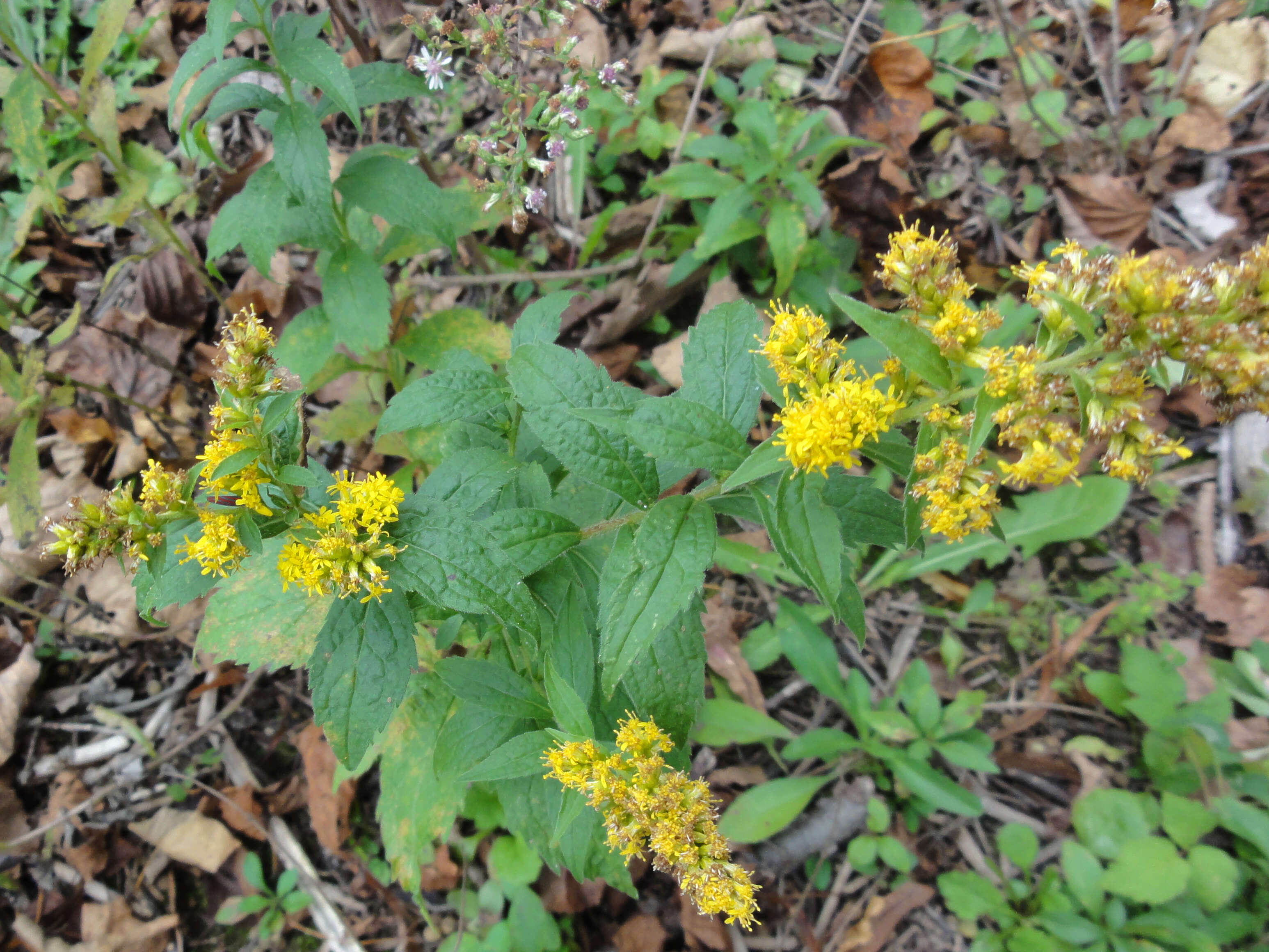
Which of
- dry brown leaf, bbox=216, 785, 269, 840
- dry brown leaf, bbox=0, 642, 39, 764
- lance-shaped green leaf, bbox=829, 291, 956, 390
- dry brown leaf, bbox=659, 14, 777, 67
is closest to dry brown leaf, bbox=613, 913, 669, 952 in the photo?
dry brown leaf, bbox=216, 785, 269, 840

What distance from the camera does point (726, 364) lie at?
2.38 meters

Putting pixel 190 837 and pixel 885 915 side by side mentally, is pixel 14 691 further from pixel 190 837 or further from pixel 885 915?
pixel 885 915

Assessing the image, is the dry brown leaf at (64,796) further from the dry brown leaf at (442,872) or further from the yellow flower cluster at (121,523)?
the yellow flower cluster at (121,523)

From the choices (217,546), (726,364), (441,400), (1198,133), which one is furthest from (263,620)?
(1198,133)

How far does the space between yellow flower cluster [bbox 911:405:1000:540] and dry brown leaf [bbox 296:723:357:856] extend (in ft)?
10.7

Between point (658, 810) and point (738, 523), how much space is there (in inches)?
103

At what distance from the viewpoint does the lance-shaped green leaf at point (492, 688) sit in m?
2.56

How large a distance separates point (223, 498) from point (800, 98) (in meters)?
4.80

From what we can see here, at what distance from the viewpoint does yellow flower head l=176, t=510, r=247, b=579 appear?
6.31 ft

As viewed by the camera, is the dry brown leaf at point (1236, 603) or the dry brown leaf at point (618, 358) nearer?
the dry brown leaf at point (1236, 603)

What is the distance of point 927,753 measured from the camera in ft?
12.5

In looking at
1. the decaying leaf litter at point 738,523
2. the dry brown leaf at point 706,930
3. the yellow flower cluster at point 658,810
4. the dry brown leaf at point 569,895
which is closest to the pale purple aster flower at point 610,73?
the decaying leaf litter at point 738,523

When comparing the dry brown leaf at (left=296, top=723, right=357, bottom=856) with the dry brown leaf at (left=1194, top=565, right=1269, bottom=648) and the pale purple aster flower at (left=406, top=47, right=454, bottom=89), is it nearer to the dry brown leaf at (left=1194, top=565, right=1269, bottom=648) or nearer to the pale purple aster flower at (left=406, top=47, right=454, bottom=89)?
the pale purple aster flower at (left=406, top=47, right=454, bottom=89)

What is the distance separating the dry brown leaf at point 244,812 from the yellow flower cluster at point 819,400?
3.72m
